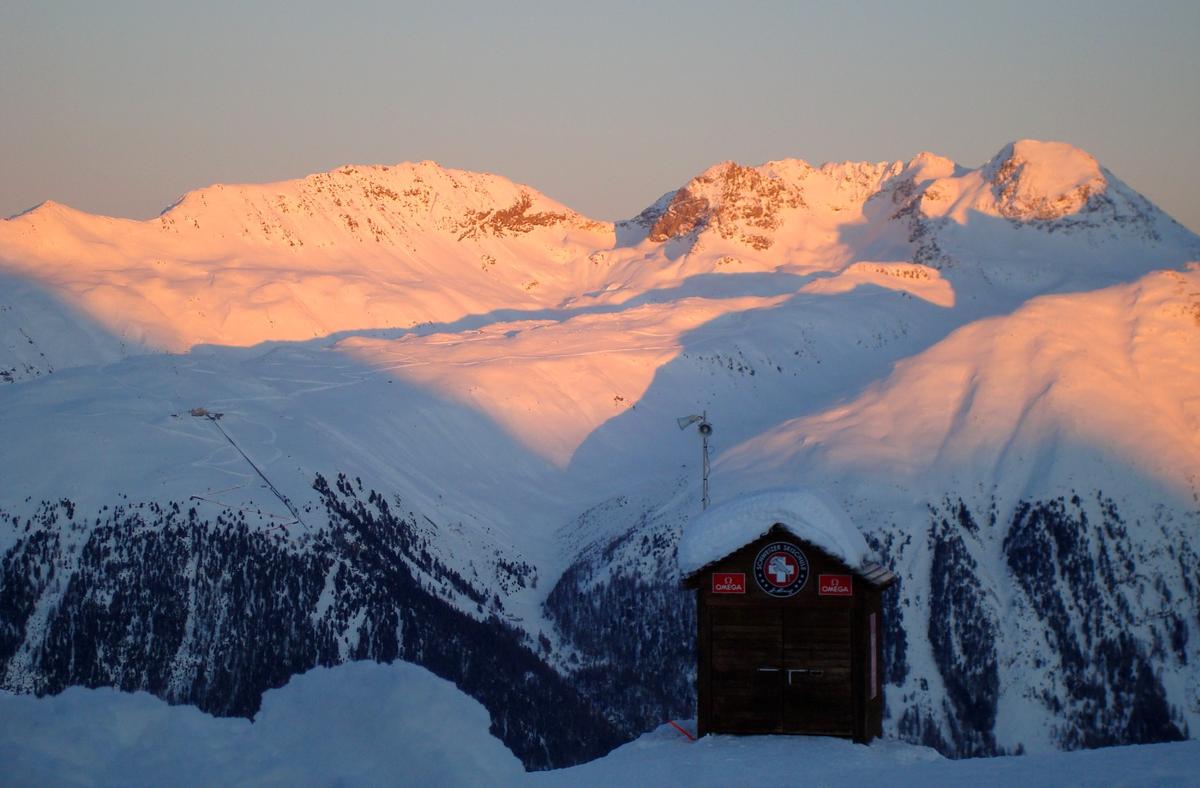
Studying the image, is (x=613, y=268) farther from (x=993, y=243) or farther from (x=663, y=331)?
(x=663, y=331)

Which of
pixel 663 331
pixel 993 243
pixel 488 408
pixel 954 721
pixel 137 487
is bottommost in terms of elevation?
pixel 954 721

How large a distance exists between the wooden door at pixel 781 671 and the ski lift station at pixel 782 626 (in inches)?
0.6

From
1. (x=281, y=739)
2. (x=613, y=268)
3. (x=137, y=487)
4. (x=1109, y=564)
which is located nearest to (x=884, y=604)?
(x=1109, y=564)

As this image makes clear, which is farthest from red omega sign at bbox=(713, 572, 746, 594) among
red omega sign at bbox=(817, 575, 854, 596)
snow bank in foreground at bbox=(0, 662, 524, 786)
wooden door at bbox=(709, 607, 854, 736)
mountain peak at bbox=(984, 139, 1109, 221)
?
mountain peak at bbox=(984, 139, 1109, 221)

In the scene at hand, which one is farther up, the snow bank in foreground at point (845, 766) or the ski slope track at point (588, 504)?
the ski slope track at point (588, 504)

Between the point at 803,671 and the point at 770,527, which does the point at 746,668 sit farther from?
the point at 770,527

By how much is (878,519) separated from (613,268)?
125796 millimetres

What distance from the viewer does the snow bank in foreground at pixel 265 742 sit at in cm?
1118

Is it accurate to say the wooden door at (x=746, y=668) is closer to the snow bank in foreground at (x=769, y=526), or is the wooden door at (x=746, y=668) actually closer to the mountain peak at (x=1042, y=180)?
the snow bank in foreground at (x=769, y=526)

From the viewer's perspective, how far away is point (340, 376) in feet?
321

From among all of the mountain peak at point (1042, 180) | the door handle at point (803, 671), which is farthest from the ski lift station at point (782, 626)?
the mountain peak at point (1042, 180)

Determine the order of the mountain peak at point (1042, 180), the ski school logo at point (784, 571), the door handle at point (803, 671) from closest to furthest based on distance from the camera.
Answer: the door handle at point (803, 671) < the ski school logo at point (784, 571) < the mountain peak at point (1042, 180)

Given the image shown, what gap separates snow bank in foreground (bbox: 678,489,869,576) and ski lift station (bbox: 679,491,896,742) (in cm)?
2

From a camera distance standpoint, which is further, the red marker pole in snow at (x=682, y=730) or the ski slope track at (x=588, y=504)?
the ski slope track at (x=588, y=504)
